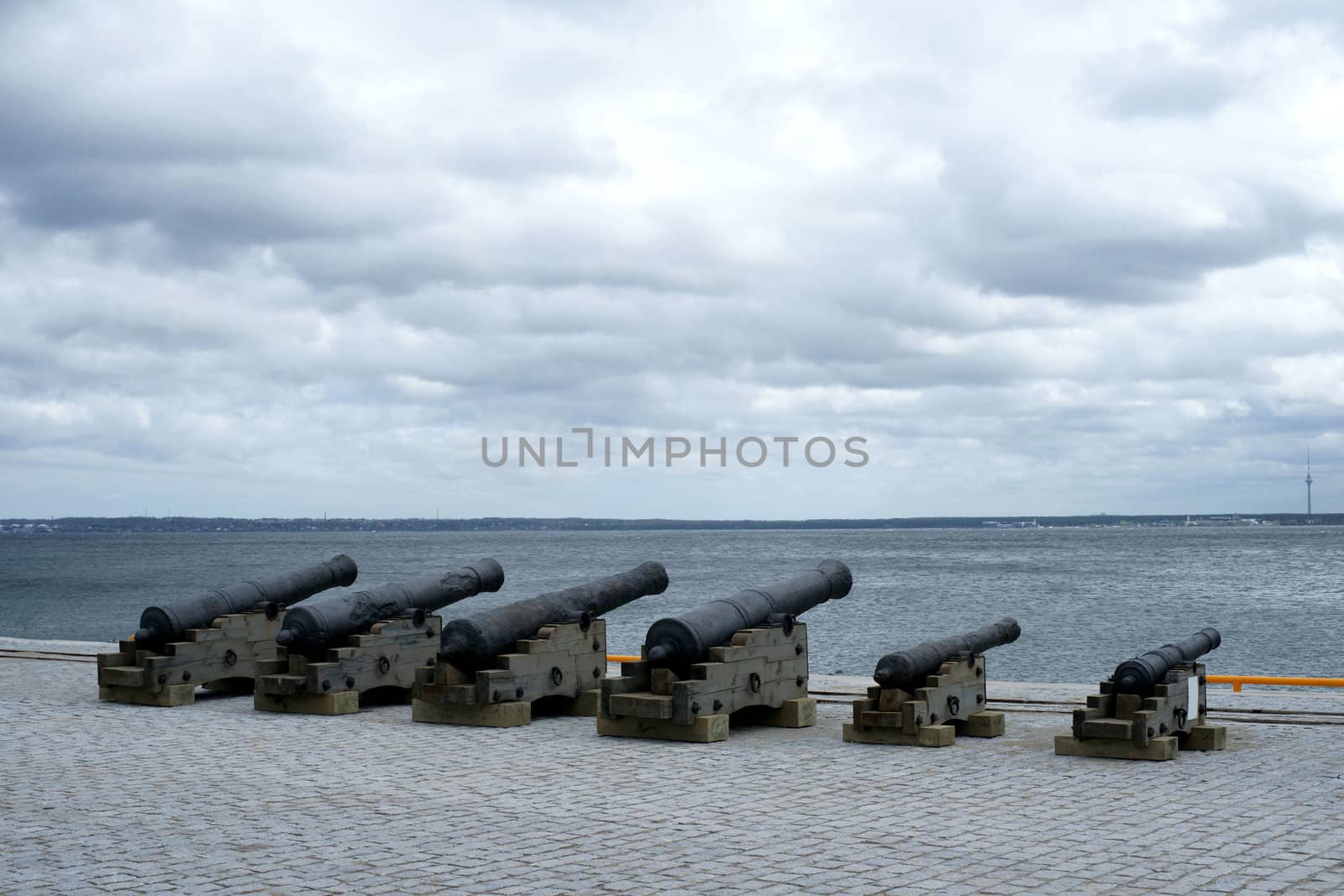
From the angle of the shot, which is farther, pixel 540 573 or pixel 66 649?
pixel 540 573

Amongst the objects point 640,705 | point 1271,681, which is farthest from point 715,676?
point 1271,681

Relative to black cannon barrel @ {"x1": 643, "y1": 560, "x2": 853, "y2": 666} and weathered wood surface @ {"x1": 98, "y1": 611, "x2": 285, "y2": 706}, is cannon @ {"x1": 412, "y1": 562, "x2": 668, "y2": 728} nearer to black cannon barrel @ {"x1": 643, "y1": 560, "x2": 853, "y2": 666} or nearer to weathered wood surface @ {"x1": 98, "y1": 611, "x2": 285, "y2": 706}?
black cannon barrel @ {"x1": 643, "y1": 560, "x2": 853, "y2": 666}

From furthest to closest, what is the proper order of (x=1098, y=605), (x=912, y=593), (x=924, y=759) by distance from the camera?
(x=912, y=593) < (x=1098, y=605) < (x=924, y=759)

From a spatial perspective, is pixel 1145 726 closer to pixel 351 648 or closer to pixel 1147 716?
pixel 1147 716

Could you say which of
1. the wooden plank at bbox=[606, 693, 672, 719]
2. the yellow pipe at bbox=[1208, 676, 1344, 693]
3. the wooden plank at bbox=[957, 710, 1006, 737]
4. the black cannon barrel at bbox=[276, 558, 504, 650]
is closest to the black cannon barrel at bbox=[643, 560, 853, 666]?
the wooden plank at bbox=[606, 693, 672, 719]

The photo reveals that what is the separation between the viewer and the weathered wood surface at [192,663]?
1318 cm

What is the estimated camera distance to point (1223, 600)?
5731 centimetres

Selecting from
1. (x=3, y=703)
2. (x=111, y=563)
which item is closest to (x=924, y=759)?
(x=3, y=703)

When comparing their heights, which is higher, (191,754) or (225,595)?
(225,595)

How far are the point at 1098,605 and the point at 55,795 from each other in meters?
51.2

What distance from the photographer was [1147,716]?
9.55 m

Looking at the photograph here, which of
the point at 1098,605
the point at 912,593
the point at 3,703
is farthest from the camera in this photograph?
the point at 912,593

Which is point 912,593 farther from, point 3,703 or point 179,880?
point 179,880

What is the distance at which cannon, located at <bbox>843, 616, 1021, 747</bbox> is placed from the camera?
34.0 feet
